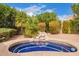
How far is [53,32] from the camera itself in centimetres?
193

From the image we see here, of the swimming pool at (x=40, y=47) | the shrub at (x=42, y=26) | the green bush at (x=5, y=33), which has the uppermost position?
the shrub at (x=42, y=26)

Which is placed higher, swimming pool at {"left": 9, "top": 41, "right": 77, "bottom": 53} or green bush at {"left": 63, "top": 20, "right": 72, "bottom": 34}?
green bush at {"left": 63, "top": 20, "right": 72, "bottom": 34}

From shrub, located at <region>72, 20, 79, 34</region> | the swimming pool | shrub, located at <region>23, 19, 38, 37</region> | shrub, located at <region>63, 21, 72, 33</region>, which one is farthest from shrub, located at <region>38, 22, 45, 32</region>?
shrub, located at <region>72, 20, 79, 34</region>

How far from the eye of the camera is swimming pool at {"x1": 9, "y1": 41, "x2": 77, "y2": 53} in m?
1.89

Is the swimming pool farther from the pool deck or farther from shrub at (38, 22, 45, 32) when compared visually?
shrub at (38, 22, 45, 32)

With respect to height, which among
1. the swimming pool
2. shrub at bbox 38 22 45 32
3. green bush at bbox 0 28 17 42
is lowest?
the swimming pool

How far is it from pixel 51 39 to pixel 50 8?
1.35 ft

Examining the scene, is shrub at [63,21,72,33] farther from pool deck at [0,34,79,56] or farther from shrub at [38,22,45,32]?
shrub at [38,22,45,32]

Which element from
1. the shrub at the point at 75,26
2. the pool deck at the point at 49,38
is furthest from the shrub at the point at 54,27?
the shrub at the point at 75,26

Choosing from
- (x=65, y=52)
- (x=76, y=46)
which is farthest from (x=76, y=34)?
(x=65, y=52)

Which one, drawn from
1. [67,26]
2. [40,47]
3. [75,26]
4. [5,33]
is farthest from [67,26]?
[5,33]

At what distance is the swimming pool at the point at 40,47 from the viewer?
74.5 inches

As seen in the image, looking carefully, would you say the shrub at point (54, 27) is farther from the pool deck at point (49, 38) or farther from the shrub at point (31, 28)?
the shrub at point (31, 28)

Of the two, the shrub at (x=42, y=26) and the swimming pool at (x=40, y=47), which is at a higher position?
the shrub at (x=42, y=26)
